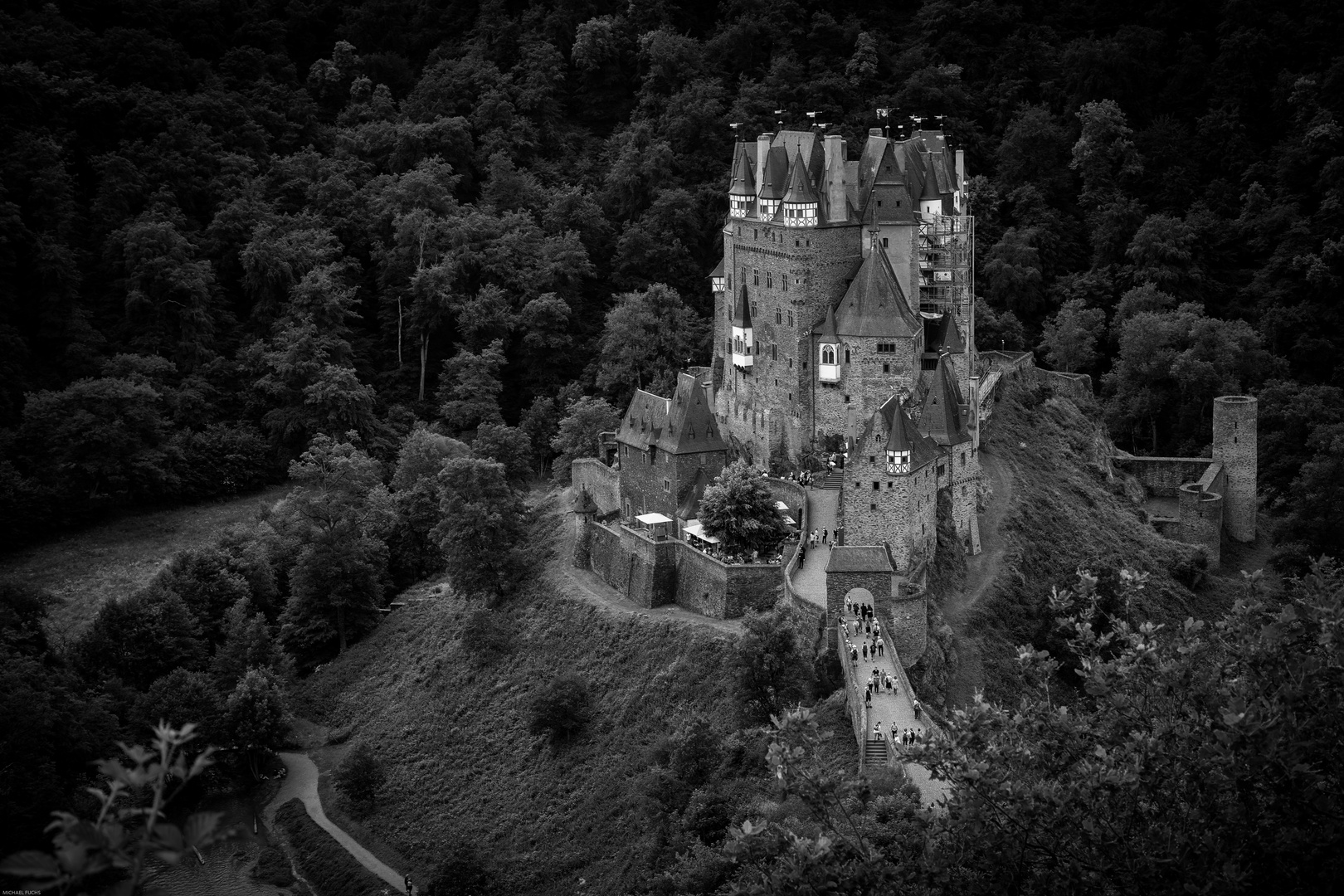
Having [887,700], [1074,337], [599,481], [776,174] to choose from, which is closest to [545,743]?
[599,481]

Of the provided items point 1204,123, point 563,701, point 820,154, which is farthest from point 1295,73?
point 563,701

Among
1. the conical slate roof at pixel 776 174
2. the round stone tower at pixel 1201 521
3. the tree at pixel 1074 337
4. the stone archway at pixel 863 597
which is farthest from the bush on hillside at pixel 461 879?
the tree at pixel 1074 337

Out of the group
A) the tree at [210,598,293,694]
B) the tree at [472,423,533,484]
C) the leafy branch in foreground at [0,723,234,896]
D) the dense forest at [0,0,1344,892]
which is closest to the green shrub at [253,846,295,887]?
the dense forest at [0,0,1344,892]

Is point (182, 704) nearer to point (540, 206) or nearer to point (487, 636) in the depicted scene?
point (487, 636)

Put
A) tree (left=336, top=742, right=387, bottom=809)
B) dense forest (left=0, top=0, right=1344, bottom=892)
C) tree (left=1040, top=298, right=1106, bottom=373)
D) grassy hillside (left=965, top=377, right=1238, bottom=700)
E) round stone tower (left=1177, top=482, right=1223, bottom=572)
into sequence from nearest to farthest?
grassy hillside (left=965, top=377, right=1238, bottom=700)
tree (left=336, top=742, right=387, bottom=809)
round stone tower (left=1177, top=482, right=1223, bottom=572)
dense forest (left=0, top=0, right=1344, bottom=892)
tree (left=1040, top=298, right=1106, bottom=373)

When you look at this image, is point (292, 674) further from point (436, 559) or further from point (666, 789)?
point (666, 789)

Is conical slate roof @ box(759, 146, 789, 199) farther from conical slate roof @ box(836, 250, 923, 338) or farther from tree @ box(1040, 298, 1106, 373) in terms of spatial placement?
tree @ box(1040, 298, 1106, 373)
